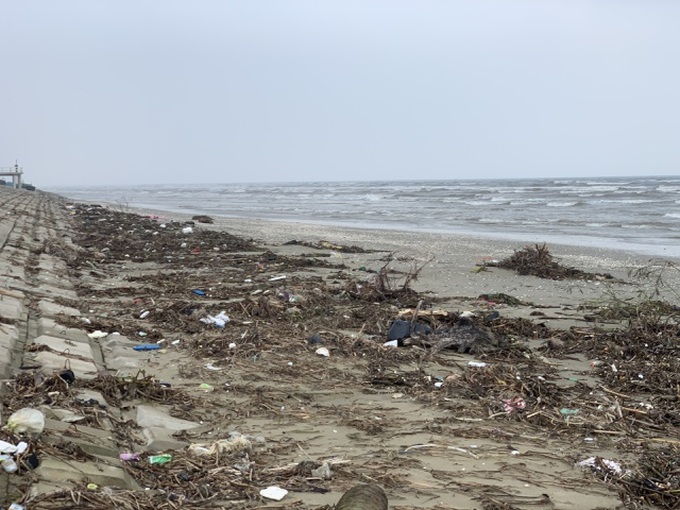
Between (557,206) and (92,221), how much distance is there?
25270mm

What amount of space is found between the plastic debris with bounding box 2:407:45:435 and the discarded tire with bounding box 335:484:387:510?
4.80 feet

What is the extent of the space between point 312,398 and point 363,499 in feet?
5.94

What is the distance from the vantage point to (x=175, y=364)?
16.3ft

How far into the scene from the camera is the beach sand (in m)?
2.90

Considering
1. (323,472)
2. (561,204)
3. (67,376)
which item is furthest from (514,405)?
(561,204)

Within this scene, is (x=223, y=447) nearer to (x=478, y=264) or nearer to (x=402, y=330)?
(x=402, y=330)

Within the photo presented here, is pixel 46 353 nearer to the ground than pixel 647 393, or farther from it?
farther from it

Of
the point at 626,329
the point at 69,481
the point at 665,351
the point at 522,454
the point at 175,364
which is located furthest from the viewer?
the point at 626,329

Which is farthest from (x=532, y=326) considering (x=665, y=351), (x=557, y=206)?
(x=557, y=206)

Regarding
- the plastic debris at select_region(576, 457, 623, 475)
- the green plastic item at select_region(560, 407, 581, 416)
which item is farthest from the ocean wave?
the plastic debris at select_region(576, 457, 623, 475)

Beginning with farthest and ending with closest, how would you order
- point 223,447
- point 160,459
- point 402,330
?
point 402,330, point 223,447, point 160,459

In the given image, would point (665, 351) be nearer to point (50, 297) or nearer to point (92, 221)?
point (50, 297)

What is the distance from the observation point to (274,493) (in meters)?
2.80

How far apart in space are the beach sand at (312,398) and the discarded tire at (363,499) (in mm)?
196
